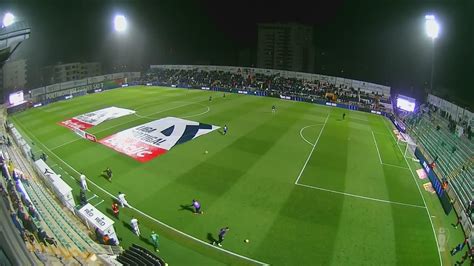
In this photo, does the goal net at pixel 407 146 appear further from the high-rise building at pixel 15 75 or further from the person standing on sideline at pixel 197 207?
the high-rise building at pixel 15 75

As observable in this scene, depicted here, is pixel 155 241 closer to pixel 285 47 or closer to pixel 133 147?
pixel 133 147

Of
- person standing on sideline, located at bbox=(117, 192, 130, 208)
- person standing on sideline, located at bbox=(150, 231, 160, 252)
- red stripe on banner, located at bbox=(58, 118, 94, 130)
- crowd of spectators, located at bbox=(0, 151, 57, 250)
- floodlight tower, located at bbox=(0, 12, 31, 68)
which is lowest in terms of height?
person standing on sideline, located at bbox=(150, 231, 160, 252)

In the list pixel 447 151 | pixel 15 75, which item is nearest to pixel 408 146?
pixel 447 151

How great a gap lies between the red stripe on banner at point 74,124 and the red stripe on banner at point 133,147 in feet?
22.4

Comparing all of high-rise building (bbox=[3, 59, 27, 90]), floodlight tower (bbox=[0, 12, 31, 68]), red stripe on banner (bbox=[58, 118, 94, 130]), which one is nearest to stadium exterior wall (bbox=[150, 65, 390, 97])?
high-rise building (bbox=[3, 59, 27, 90])

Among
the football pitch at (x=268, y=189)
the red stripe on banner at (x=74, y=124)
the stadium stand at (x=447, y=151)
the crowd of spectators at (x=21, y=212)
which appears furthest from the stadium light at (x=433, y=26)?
the red stripe on banner at (x=74, y=124)

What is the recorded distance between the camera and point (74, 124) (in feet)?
133

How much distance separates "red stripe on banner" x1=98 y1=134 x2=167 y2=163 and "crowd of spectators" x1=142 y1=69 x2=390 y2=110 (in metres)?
36.1

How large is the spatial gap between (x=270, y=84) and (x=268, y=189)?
46340mm

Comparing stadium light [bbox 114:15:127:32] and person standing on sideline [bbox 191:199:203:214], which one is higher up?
stadium light [bbox 114:15:127:32]

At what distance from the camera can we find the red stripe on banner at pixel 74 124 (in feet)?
129

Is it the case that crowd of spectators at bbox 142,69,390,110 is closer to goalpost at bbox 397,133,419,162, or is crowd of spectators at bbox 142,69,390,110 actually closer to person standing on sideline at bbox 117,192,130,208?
goalpost at bbox 397,133,419,162

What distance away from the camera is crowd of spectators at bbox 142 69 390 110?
186 feet

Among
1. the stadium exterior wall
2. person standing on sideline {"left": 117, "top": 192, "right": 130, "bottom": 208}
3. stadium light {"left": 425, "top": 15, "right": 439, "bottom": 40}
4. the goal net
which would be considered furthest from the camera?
the stadium exterior wall
